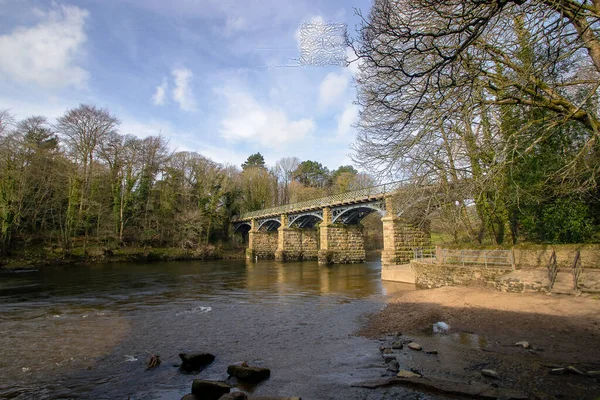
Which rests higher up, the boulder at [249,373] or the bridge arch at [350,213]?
the bridge arch at [350,213]

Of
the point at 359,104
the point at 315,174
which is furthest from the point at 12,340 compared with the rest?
the point at 315,174

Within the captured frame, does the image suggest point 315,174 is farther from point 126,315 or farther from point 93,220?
point 126,315

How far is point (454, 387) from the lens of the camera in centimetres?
507

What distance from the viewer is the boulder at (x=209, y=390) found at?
16.6 ft

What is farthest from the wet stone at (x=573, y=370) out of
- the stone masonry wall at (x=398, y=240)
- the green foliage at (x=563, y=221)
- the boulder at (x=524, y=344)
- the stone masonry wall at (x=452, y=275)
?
the stone masonry wall at (x=398, y=240)

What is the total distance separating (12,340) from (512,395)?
11.4 meters

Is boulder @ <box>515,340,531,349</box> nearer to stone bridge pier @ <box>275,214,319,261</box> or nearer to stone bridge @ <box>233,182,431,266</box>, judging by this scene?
stone bridge @ <box>233,182,431,266</box>

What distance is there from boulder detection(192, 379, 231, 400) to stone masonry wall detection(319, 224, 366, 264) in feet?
113

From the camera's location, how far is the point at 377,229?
6638 centimetres

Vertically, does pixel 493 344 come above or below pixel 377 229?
below

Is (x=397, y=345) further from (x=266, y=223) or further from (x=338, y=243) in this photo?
(x=266, y=223)

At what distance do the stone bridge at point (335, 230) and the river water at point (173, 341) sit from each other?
11867 mm

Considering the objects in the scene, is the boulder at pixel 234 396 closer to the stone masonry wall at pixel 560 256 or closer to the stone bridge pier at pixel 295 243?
the stone masonry wall at pixel 560 256

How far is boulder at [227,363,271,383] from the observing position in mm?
5953
